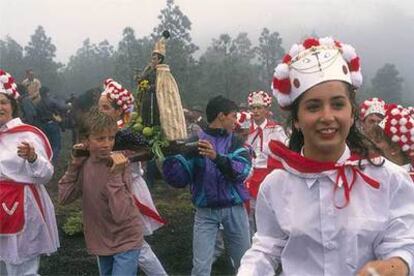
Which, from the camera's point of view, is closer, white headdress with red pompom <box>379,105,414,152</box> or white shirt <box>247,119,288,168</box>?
white headdress with red pompom <box>379,105,414,152</box>

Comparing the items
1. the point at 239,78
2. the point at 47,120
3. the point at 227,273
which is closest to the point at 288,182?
the point at 227,273

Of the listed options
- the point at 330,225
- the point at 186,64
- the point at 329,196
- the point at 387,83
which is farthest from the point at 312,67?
the point at 387,83

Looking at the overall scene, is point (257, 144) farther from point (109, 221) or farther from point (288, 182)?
point (288, 182)

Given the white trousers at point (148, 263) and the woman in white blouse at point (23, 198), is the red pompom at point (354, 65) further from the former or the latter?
the white trousers at point (148, 263)

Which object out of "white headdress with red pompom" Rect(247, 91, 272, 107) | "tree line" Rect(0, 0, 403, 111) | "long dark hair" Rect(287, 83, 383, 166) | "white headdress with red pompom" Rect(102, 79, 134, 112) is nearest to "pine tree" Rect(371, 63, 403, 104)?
"tree line" Rect(0, 0, 403, 111)

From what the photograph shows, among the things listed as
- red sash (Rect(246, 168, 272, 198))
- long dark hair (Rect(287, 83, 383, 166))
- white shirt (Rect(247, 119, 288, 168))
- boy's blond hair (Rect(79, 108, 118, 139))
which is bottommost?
red sash (Rect(246, 168, 272, 198))

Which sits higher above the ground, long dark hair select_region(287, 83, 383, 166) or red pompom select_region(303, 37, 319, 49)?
red pompom select_region(303, 37, 319, 49)

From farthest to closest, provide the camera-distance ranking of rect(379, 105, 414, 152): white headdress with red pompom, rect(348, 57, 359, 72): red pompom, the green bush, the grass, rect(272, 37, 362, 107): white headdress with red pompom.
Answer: the green bush, the grass, rect(379, 105, 414, 152): white headdress with red pompom, rect(348, 57, 359, 72): red pompom, rect(272, 37, 362, 107): white headdress with red pompom

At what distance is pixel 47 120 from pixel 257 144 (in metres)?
6.19

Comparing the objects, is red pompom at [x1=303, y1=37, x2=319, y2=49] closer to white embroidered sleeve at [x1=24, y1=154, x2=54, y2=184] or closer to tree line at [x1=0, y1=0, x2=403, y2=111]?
white embroidered sleeve at [x1=24, y1=154, x2=54, y2=184]

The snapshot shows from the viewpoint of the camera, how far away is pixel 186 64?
23172 millimetres

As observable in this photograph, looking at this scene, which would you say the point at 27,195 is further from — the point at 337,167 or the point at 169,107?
the point at 337,167

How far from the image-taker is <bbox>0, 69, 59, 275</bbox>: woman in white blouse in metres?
5.14

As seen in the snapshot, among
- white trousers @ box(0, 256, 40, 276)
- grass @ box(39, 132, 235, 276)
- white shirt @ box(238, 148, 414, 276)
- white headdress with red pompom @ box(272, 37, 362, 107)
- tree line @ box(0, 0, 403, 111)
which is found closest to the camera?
white shirt @ box(238, 148, 414, 276)
